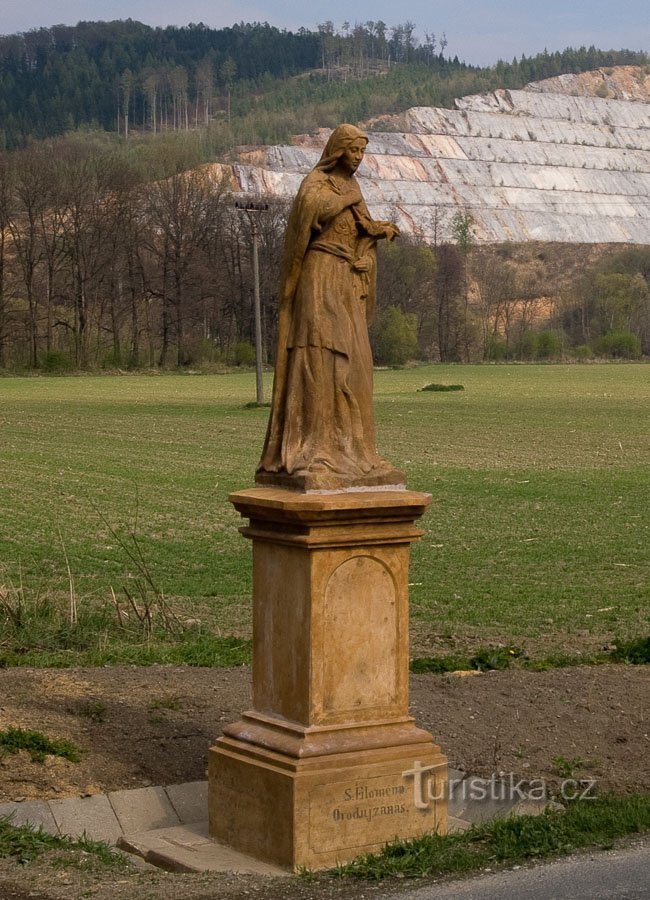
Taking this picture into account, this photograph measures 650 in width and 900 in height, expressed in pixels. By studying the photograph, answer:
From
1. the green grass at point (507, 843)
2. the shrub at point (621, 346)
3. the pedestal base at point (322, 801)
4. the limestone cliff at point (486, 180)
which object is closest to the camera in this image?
the green grass at point (507, 843)

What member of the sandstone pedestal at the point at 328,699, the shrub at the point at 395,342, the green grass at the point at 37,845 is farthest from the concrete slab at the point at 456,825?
the shrub at the point at 395,342

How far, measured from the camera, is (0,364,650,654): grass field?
42.5ft

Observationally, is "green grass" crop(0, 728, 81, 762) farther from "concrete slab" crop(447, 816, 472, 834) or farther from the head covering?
the head covering

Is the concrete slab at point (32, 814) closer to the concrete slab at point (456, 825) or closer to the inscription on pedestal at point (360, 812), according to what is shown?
the inscription on pedestal at point (360, 812)

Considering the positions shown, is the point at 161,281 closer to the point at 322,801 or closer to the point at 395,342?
the point at 395,342

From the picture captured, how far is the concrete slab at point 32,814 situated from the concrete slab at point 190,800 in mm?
665

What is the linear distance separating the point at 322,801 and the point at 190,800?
4.32ft

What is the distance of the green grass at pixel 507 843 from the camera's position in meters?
5.96

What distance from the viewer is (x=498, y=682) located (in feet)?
30.2

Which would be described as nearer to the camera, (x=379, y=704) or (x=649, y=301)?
(x=379, y=704)

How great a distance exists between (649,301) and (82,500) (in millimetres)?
102519

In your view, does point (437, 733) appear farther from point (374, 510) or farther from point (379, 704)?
point (374, 510)

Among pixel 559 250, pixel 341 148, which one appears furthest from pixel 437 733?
pixel 559 250

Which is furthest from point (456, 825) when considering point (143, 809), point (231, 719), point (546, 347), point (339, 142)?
point (546, 347)
